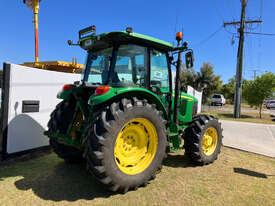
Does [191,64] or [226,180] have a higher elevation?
[191,64]

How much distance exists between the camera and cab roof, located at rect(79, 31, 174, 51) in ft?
9.90

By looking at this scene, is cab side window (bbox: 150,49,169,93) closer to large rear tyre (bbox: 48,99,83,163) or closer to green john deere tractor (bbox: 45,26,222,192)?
green john deere tractor (bbox: 45,26,222,192)

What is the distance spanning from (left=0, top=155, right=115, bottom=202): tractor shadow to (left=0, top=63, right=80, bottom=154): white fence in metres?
0.60

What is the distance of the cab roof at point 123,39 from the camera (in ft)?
9.90

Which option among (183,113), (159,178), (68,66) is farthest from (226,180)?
(68,66)

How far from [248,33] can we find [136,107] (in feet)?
47.6

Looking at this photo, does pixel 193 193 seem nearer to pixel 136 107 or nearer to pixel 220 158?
pixel 136 107

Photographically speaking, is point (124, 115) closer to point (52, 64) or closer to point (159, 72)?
Answer: point (159, 72)

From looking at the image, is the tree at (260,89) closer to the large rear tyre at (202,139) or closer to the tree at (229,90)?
the large rear tyre at (202,139)

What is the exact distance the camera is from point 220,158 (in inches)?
180

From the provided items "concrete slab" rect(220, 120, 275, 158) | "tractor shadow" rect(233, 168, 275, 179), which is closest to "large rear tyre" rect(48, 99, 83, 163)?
"tractor shadow" rect(233, 168, 275, 179)

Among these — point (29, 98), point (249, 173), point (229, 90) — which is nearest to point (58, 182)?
point (29, 98)

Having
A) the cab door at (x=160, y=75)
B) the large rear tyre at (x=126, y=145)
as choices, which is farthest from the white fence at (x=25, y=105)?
the cab door at (x=160, y=75)

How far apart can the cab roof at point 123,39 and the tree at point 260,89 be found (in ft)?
45.4
